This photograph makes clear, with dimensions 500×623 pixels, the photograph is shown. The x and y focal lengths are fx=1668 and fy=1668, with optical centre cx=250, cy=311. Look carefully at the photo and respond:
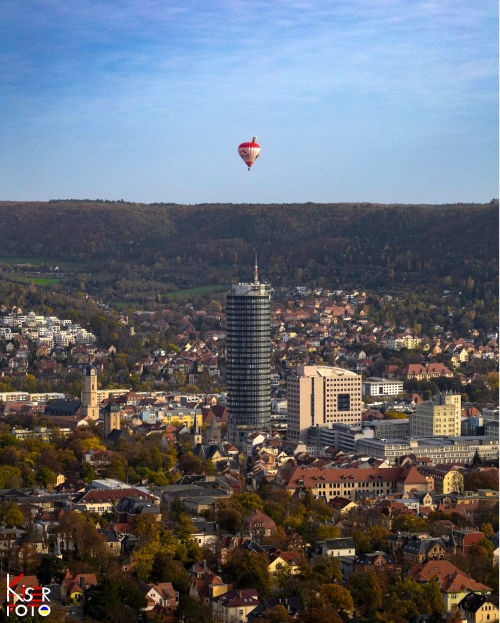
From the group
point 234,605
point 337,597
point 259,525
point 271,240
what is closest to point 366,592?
point 337,597

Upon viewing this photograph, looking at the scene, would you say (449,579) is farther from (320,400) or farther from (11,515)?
(320,400)

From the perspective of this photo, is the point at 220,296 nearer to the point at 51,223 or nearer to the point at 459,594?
the point at 51,223

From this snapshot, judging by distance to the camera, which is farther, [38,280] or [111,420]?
[38,280]

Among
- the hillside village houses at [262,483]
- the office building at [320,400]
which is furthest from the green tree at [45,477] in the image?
the office building at [320,400]

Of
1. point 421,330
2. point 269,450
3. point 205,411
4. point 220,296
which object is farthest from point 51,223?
point 269,450

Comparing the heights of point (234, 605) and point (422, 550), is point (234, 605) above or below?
below

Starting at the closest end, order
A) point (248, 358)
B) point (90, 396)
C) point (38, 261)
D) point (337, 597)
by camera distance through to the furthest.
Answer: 1. point (337, 597)
2. point (248, 358)
3. point (90, 396)
4. point (38, 261)
